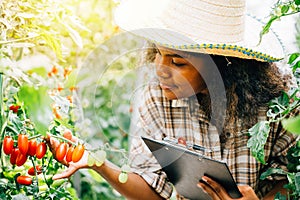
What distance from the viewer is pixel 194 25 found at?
1266mm

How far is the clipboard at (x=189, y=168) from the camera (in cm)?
120

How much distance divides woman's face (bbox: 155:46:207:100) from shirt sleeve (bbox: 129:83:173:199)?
30 centimetres

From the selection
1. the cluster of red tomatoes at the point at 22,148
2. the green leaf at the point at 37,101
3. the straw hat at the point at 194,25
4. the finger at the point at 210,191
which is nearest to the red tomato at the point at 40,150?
the cluster of red tomatoes at the point at 22,148

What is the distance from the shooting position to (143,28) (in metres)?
1.27

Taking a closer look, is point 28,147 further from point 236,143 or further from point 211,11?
point 236,143

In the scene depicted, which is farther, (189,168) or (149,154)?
(149,154)

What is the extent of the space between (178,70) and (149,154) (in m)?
0.39

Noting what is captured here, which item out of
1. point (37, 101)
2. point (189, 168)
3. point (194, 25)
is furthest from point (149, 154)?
point (37, 101)

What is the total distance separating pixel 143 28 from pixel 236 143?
49 cm

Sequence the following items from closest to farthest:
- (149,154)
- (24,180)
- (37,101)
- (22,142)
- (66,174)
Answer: (37,101) → (22,142) → (24,180) → (66,174) → (149,154)

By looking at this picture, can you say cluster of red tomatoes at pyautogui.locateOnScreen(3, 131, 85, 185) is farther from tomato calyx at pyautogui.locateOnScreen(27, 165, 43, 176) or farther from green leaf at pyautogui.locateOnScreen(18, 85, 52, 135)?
green leaf at pyautogui.locateOnScreen(18, 85, 52, 135)

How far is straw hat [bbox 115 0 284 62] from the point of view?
1.24 meters

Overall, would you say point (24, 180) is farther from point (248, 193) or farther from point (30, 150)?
point (248, 193)

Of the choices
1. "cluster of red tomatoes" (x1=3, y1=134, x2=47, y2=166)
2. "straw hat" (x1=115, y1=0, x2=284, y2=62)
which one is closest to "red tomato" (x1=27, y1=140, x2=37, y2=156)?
"cluster of red tomatoes" (x1=3, y1=134, x2=47, y2=166)
